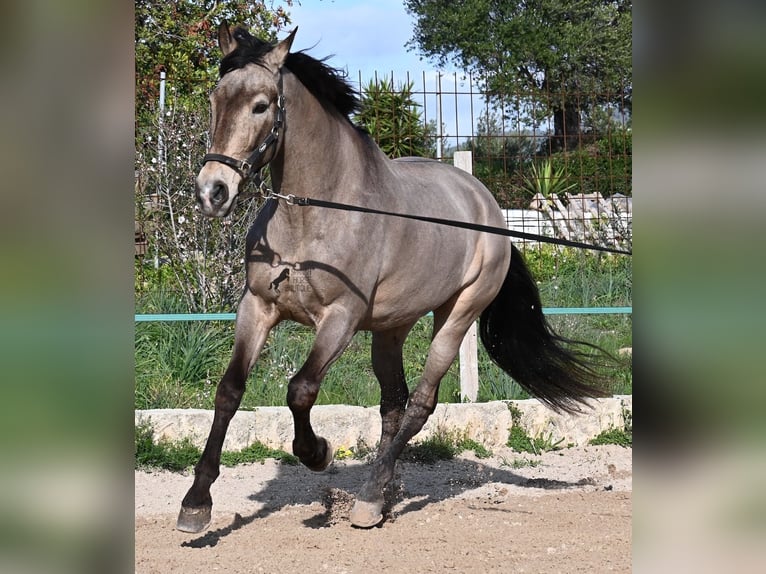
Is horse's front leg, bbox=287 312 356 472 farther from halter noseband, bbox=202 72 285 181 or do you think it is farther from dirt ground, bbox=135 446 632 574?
halter noseband, bbox=202 72 285 181

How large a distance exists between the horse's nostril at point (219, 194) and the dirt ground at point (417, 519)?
1549 mm

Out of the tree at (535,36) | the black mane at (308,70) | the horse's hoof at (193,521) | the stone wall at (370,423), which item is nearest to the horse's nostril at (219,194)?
the black mane at (308,70)

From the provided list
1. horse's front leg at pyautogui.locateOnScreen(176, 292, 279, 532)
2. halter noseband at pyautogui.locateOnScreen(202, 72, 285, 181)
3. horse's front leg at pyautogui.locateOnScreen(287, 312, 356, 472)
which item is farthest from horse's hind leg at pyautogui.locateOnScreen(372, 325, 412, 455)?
halter noseband at pyautogui.locateOnScreen(202, 72, 285, 181)

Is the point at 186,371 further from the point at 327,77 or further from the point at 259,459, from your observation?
the point at 327,77

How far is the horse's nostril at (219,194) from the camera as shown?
12.1 ft

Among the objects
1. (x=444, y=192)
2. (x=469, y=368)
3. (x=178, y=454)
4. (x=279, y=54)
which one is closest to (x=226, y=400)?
(x=279, y=54)

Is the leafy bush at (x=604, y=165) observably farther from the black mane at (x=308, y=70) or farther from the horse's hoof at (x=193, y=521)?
the horse's hoof at (x=193, y=521)

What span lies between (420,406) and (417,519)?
683mm

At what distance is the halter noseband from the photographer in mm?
3785

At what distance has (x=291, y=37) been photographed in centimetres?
413

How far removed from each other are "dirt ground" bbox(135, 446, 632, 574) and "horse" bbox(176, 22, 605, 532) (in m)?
0.24

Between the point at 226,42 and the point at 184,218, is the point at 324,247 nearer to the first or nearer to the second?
the point at 226,42
